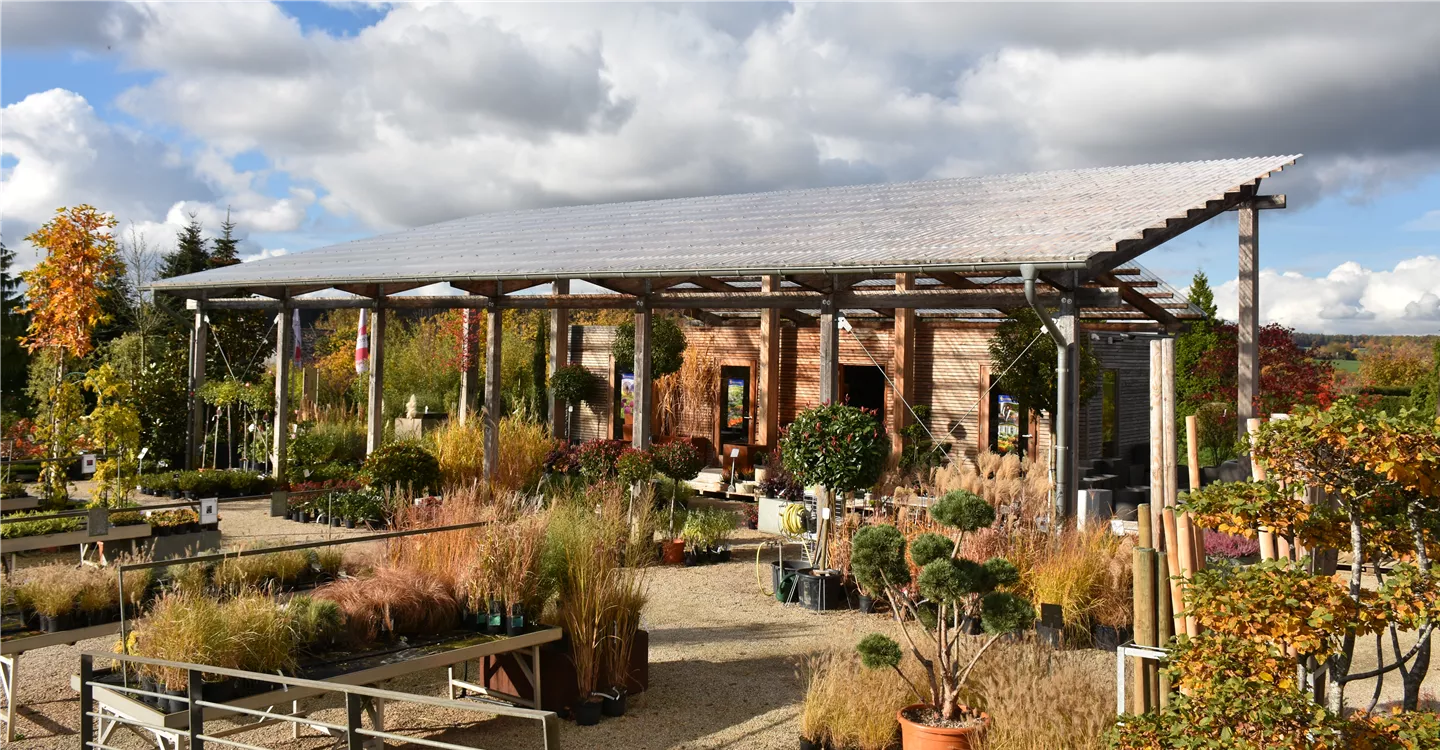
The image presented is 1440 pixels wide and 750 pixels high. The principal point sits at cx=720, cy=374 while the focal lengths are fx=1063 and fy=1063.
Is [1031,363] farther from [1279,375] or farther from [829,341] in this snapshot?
[829,341]

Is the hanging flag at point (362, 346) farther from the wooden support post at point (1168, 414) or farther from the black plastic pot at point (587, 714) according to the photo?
the black plastic pot at point (587, 714)

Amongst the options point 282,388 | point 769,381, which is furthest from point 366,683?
point 769,381

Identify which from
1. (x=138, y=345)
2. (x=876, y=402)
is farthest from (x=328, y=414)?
(x=876, y=402)

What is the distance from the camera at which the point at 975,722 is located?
15.2 feet

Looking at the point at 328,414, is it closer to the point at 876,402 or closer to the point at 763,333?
the point at 763,333

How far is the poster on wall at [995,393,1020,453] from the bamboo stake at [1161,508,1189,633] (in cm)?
1005

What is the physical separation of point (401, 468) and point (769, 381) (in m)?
6.21

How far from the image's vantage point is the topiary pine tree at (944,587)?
4.55 metres

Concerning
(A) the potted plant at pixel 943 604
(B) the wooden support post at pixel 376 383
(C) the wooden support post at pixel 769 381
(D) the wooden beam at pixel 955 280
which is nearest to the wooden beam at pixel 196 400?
(B) the wooden support post at pixel 376 383

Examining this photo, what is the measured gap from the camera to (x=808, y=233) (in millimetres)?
10992

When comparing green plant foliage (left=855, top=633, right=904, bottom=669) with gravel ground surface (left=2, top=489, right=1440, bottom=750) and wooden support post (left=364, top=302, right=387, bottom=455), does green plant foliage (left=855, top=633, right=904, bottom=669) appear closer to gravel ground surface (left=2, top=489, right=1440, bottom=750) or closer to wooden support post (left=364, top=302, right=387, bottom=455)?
gravel ground surface (left=2, top=489, right=1440, bottom=750)

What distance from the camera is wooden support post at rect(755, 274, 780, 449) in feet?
51.6

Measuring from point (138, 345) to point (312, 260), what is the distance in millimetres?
6918

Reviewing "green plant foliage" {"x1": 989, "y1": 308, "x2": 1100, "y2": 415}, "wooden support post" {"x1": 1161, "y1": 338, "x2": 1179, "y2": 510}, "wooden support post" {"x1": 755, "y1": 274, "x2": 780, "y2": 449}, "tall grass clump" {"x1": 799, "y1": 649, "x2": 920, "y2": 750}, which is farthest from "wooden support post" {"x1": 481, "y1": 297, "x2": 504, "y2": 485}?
"tall grass clump" {"x1": 799, "y1": 649, "x2": 920, "y2": 750}
